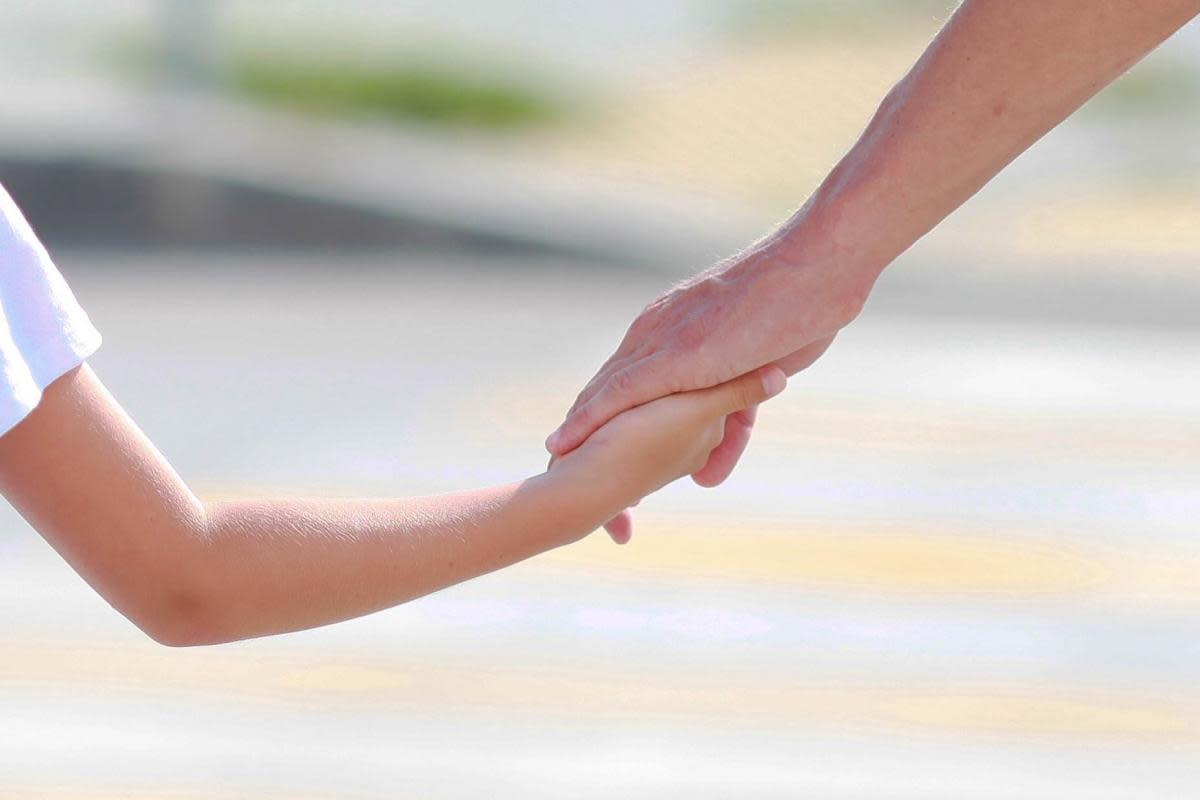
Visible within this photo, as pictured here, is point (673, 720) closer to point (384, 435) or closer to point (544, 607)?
point (544, 607)

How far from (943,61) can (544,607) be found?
11.0 feet

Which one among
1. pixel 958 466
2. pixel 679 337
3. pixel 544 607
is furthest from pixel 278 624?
pixel 958 466

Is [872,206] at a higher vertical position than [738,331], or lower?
higher

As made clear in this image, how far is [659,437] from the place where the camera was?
2369 millimetres

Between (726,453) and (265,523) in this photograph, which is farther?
(726,453)

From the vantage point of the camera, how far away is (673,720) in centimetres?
467

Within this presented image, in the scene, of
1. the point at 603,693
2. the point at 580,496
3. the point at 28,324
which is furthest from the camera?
the point at 603,693

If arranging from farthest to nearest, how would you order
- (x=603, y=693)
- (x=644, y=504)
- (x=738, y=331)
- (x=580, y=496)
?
(x=644, y=504), (x=603, y=693), (x=738, y=331), (x=580, y=496)

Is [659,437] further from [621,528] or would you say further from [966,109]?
[966,109]

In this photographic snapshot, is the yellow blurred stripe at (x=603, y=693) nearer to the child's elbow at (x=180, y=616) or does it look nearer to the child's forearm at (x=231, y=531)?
the child's forearm at (x=231, y=531)

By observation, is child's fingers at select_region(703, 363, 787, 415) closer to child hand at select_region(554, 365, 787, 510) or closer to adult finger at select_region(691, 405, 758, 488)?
child hand at select_region(554, 365, 787, 510)

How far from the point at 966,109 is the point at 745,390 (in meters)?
0.43

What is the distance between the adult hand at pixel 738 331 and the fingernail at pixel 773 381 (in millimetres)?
17

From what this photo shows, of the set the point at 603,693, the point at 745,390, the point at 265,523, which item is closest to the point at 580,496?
the point at 745,390
